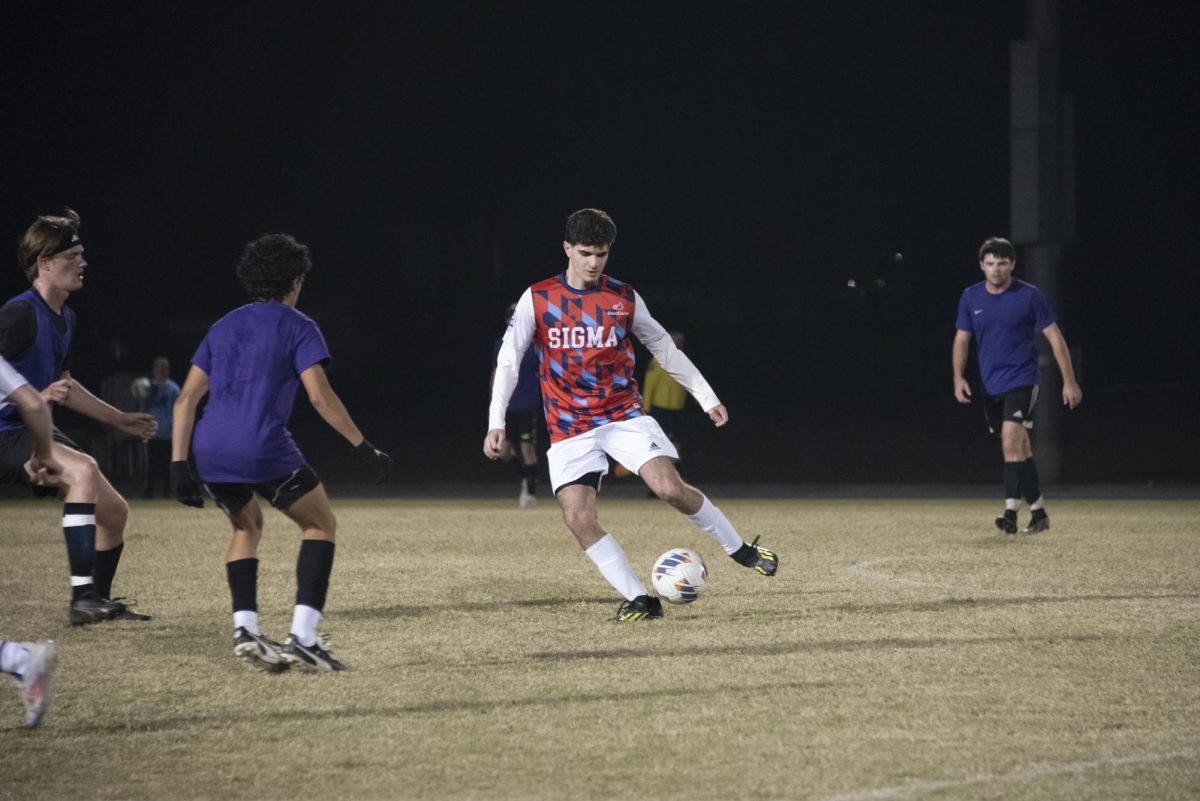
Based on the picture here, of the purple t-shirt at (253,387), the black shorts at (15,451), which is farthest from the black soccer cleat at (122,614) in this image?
the purple t-shirt at (253,387)

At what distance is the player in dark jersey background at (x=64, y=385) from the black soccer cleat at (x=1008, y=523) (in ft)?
23.4

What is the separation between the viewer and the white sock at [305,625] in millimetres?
6660

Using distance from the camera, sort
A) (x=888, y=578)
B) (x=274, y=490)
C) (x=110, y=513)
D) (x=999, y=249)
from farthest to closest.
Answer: (x=999, y=249) → (x=888, y=578) → (x=110, y=513) → (x=274, y=490)

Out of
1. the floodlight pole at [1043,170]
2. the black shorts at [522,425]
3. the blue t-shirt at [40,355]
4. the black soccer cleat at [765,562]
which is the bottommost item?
the black soccer cleat at [765,562]

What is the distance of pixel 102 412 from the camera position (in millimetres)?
8195

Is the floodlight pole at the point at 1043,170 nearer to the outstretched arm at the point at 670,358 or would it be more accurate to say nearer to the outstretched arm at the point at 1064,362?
the outstretched arm at the point at 1064,362

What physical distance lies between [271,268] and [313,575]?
1.38m

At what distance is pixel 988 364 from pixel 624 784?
873cm

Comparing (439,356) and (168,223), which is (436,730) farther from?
(439,356)

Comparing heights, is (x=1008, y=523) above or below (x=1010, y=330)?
below

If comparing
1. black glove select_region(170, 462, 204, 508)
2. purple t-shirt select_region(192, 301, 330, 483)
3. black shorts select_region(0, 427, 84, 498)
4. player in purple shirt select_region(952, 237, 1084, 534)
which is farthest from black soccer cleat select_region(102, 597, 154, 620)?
player in purple shirt select_region(952, 237, 1084, 534)

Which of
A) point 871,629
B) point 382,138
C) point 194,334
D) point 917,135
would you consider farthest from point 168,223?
point 871,629

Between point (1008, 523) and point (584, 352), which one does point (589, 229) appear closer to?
point (584, 352)

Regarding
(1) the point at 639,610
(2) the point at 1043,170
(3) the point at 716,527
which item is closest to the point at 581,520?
(1) the point at 639,610
